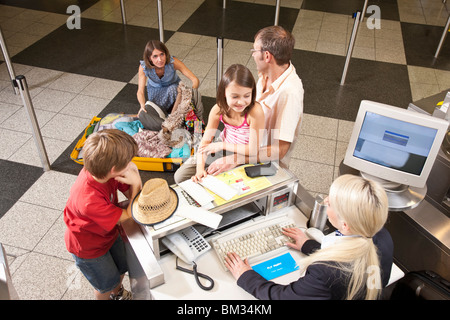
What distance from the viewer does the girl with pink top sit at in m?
2.14

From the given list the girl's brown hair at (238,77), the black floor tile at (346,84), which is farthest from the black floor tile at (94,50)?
the girl's brown hair at (238,77)

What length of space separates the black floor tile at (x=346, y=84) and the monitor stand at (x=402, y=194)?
2050 millimetres

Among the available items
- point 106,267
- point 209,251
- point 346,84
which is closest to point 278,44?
point 209,251

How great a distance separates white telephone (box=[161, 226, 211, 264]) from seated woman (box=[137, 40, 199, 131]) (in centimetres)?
206

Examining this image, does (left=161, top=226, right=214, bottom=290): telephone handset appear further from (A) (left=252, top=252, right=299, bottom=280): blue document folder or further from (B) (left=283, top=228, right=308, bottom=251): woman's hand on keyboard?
(B) (left=283, top=228, right=308, bottom=251): woman's hand on keyboard

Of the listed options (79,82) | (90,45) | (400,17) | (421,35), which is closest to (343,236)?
(79,82)

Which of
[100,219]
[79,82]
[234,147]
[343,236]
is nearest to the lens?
[343,236]

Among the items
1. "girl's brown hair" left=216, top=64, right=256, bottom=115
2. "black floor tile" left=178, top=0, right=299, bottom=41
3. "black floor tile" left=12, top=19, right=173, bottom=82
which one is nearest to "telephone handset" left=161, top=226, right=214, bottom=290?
"girl's brown hair" left=216, top=64, right=256, bottom=115

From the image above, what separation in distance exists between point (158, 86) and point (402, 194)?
250 cm

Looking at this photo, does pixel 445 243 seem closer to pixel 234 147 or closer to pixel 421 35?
pixel 234 147

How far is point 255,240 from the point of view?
1.99 metres

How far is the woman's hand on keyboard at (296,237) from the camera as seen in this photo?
77.3 inches

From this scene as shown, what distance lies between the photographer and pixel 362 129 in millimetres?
2254
